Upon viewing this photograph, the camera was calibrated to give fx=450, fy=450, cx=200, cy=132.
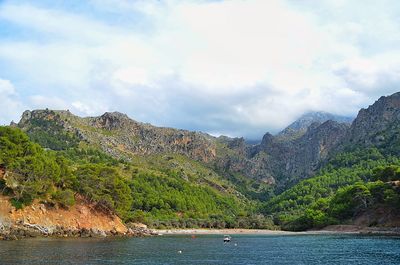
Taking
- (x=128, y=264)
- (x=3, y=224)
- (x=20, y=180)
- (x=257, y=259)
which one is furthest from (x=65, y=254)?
(x=20, y=180)

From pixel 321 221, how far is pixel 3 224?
135804mm

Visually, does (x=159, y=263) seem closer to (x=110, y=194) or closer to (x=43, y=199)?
(x=43, y=199)

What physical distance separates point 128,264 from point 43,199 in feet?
231

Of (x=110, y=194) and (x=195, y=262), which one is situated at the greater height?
(x=110, y=194)

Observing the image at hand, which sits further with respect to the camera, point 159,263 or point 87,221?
point 87,221

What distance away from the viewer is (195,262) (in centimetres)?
7094

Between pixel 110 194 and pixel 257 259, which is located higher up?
pixel 110 194

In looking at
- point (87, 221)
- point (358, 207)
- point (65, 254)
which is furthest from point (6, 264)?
point (358, 207)

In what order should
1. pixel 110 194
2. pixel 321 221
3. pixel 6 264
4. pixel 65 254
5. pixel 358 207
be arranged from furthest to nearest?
pixel 321 221 < pixel 358 207 < pixel 110 194 < pixel 65 254 < pixel 6 264

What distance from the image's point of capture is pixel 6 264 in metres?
59.6

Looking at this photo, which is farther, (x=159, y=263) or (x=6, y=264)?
(x=159, y=263)

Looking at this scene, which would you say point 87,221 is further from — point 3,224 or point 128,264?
point 128,264

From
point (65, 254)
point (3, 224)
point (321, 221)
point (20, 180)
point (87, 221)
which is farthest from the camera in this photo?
point (321, 221)

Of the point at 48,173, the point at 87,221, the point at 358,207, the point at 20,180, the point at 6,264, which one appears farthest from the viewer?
the point at 358,207
